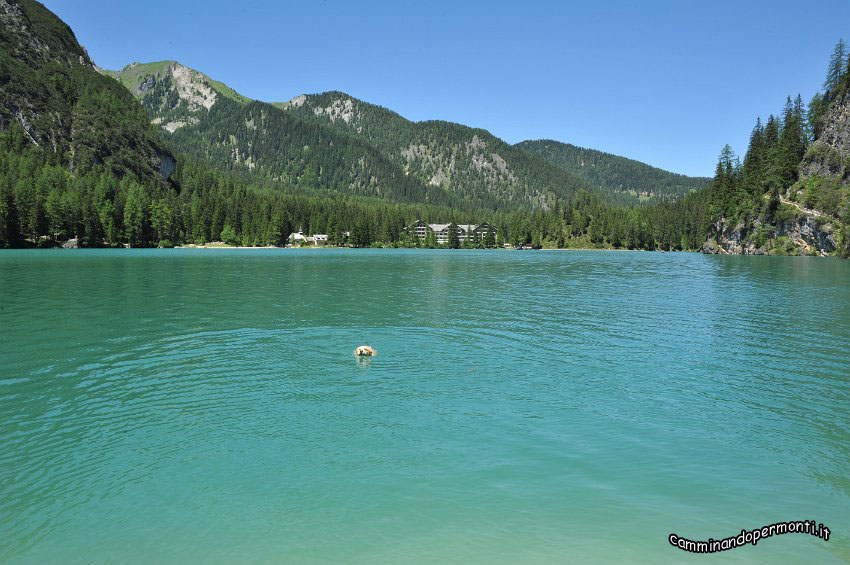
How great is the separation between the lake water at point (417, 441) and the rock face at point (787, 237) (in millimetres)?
150730

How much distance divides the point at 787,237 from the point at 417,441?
639ft

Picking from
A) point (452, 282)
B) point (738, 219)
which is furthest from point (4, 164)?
point (738, 219)

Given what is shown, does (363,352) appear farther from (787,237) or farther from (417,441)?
(787,237)

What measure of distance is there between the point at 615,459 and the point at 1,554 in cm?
1507

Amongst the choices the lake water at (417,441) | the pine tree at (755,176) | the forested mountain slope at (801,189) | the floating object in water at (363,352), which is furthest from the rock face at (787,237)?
the floating object in water at (363,352)

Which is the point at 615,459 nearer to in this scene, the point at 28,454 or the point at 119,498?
the point at 119,498

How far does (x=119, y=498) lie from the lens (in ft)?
43.1

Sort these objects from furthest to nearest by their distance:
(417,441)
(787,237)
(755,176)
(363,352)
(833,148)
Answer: (755,176)
(833,148)
(787,237)
(363,352)
(417,441)

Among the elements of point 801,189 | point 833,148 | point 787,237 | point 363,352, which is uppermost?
point 833,148

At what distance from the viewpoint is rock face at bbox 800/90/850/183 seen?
167875 millimetres

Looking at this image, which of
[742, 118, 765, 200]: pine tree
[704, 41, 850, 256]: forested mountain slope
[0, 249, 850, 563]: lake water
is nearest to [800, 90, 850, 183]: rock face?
[704, 41, 850, 256]: forested mountain slope

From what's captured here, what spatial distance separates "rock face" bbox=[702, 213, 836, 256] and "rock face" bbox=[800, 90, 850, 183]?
64.8ft

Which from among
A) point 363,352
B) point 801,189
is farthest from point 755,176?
point 363,352

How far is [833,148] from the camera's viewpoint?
569 ft
